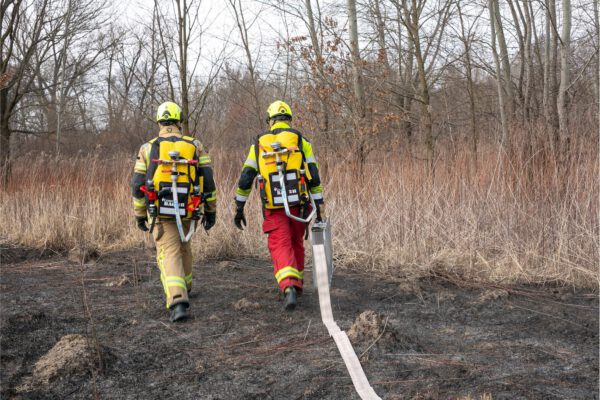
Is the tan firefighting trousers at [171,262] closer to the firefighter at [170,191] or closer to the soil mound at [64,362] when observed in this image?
the firefighter at [170,191]

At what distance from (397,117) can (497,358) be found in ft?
18.1

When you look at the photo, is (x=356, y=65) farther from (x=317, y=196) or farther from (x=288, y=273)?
(x=288, y=273)

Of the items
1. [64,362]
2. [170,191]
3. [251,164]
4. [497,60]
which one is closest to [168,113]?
[170,191]

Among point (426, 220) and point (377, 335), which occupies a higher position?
point (426, 220)

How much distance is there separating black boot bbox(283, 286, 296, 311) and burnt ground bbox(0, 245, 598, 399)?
7 cm

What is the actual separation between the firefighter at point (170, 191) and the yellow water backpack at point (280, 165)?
0.44m

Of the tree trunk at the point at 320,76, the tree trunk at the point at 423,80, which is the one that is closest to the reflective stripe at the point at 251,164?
the tree trunk at the point at 423,80

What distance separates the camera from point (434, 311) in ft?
13.1

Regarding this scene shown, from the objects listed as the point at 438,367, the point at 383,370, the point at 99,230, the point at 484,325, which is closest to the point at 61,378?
the point at 383,370

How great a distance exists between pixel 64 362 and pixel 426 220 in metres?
3.79

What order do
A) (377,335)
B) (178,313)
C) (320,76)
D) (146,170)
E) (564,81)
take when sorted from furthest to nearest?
(320,76)
(564,81)
(146,170)
(178,313)
(377,335)

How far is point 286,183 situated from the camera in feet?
13.7

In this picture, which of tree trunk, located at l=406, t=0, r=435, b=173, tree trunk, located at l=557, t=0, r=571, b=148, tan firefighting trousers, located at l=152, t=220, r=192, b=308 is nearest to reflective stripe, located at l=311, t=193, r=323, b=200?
tan firefighting trousers, located at l=152, t=220, r=192, b=308

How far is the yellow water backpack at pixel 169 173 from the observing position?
390 centimetres
